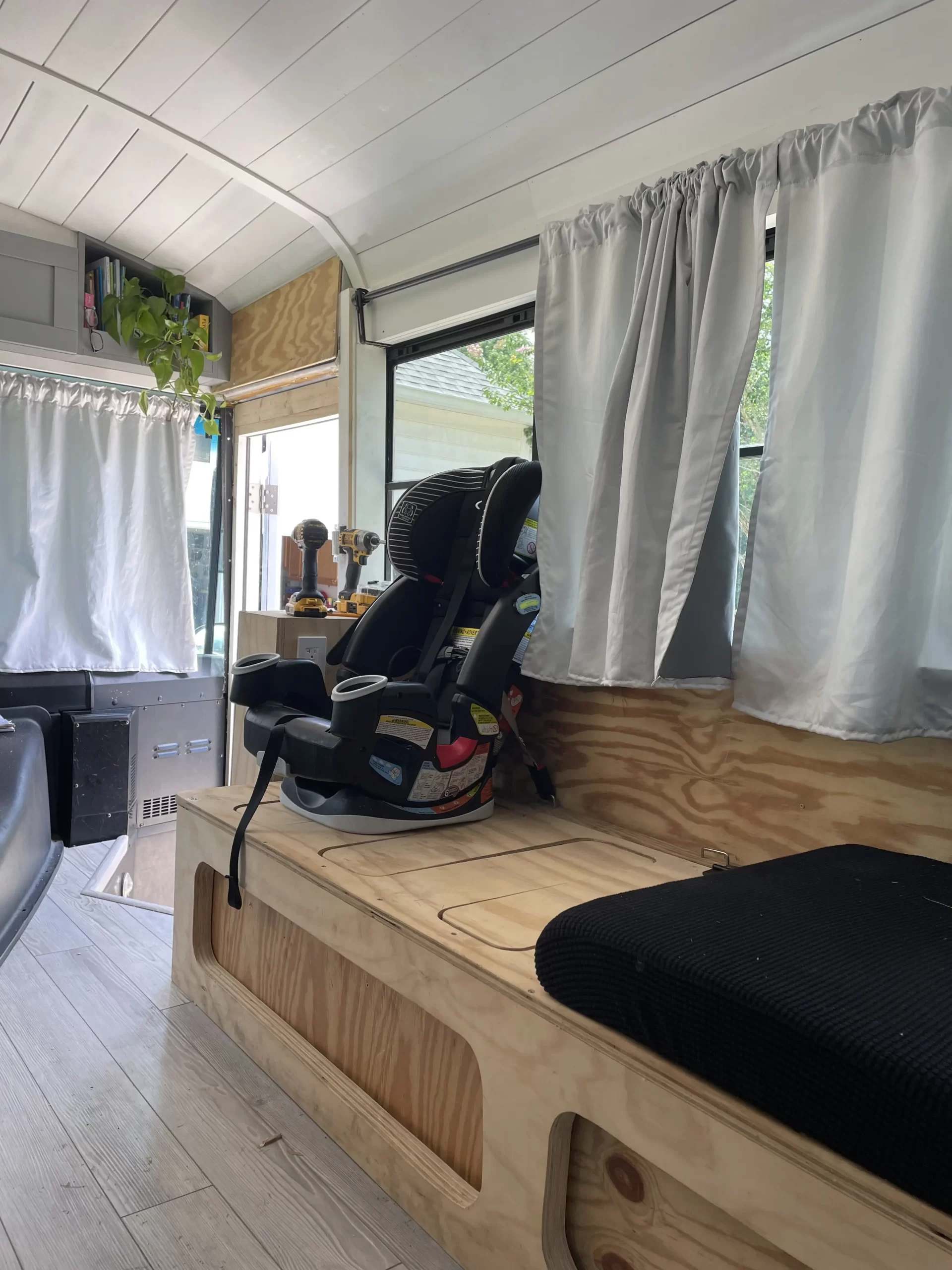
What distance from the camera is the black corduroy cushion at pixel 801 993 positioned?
2.36 ft

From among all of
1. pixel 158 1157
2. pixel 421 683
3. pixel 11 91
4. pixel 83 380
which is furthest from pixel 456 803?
pixel 83 380

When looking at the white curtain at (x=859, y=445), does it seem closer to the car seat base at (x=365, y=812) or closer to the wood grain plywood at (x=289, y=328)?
the car seat base at (x=365, y=812)

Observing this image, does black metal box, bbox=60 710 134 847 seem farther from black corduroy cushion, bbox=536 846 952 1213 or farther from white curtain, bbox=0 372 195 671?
black corduroy cushion, bbox=536 846 952 1213

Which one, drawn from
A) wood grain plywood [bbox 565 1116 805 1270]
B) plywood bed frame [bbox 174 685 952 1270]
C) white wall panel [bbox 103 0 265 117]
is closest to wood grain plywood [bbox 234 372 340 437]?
white wall panel [bbox 103 0 265 117]

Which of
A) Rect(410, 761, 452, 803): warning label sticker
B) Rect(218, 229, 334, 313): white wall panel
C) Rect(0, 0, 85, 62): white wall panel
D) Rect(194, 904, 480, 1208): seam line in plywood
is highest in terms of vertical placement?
Rect(0, 0, 85, 62): white wall panel

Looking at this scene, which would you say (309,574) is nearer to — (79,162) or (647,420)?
(647,420)

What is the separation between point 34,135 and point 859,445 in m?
2.66

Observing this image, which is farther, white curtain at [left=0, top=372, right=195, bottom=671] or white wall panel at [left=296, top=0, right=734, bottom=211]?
white curtain at [left=0, top=372, right=195, bottom=671]

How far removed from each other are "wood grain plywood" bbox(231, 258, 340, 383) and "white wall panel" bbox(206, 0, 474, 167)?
585 millimetres

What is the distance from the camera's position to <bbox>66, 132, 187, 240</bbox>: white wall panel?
9.11 ft

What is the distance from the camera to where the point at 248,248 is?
129 inches

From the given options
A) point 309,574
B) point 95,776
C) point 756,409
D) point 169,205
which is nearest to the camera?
point 756,409

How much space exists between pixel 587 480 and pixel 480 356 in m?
1.04

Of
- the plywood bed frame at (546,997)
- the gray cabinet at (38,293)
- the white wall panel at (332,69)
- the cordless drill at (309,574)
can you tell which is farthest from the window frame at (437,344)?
the gray cabinet at (38,293)
